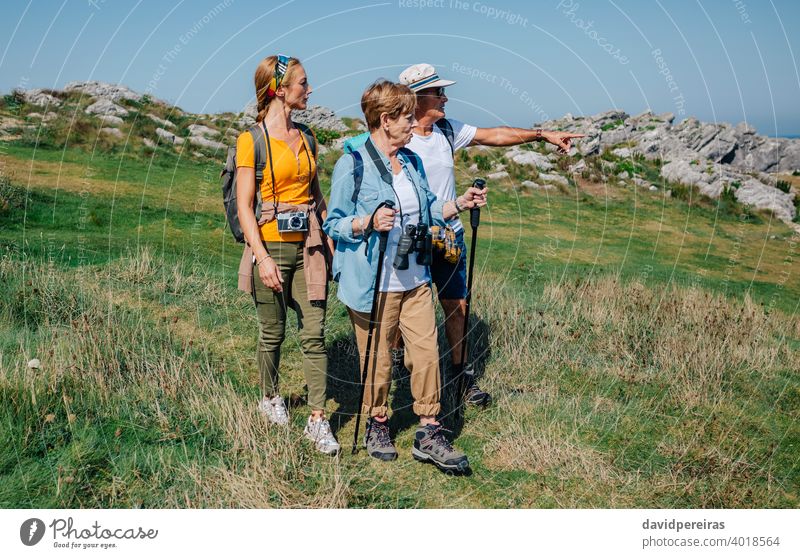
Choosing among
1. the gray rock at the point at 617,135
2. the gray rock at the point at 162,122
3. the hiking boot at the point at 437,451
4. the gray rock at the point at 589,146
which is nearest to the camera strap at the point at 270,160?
the hiking boot at the point at 437,451

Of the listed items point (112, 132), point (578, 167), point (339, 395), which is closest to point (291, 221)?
point (339, 395)

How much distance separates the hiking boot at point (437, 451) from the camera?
15.3 ft

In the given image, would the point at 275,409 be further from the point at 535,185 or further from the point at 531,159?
the point at 531,159

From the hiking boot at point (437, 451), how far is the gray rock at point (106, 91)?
2290 centimetres

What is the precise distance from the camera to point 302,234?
15.6ft

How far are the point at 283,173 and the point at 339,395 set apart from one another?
6.95 ft

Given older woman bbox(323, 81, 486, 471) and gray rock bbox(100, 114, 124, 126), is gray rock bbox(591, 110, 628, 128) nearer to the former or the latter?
gray rock bbox(100, 114, 124, 126)

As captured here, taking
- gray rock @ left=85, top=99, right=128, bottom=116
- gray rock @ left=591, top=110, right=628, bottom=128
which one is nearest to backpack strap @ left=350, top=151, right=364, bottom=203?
gray rock @ left=85, top=99, right=128, bottom=116

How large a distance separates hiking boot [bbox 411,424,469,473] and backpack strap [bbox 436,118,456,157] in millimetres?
2041

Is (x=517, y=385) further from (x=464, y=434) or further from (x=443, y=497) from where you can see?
(x=443, y=497)

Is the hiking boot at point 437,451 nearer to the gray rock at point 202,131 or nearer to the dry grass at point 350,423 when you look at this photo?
the dry grass at point 350,423

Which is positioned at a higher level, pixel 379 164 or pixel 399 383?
pixel 379 164

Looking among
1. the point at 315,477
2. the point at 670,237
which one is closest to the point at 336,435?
the point at 315,477

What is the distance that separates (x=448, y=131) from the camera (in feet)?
18.2
